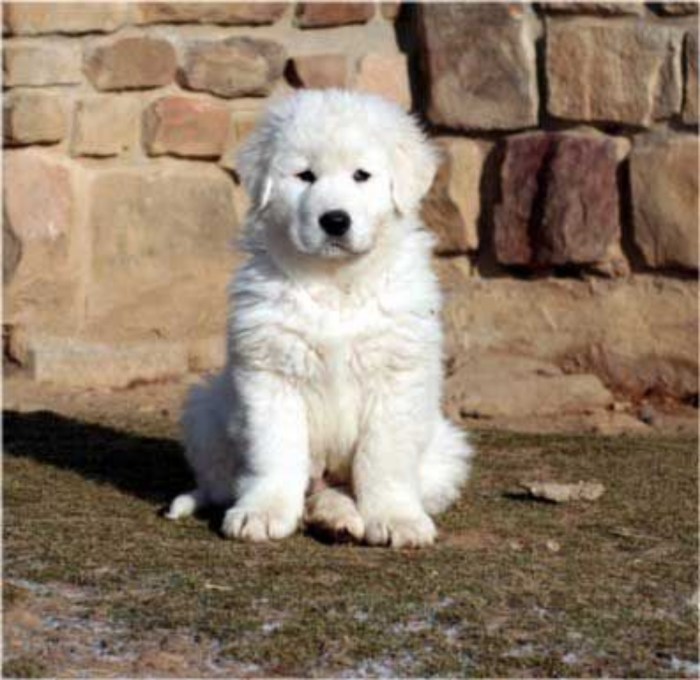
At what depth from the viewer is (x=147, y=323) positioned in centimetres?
744

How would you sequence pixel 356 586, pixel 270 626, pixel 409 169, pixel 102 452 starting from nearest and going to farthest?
pixel 270 626 → pixel 356 586 → pixel 409 169 → pixel 102 452

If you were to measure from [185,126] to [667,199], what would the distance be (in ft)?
6.91

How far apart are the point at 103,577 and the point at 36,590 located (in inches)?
7.6

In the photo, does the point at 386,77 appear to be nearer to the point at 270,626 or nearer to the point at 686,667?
the point at 270,626

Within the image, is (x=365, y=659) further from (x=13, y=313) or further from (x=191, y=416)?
(x=13, y=313)

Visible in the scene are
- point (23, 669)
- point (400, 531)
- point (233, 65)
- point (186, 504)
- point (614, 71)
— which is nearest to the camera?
point (23, 669)

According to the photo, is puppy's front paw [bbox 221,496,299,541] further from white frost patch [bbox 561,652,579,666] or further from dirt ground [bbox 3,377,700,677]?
white frost patch [bbox 561,652,579,666]

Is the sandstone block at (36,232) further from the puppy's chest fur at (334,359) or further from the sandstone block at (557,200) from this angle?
the puppy's chest fur at (334,359)

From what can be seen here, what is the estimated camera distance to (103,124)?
24.0 ft

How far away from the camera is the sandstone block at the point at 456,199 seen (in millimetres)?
7391

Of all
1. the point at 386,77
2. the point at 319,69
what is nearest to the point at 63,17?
the point at 319,69

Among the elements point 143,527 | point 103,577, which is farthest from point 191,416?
point 103,577

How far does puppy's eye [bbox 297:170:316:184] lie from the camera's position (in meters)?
4.68

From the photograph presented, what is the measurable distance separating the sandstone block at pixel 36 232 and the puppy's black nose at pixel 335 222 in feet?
9.85
